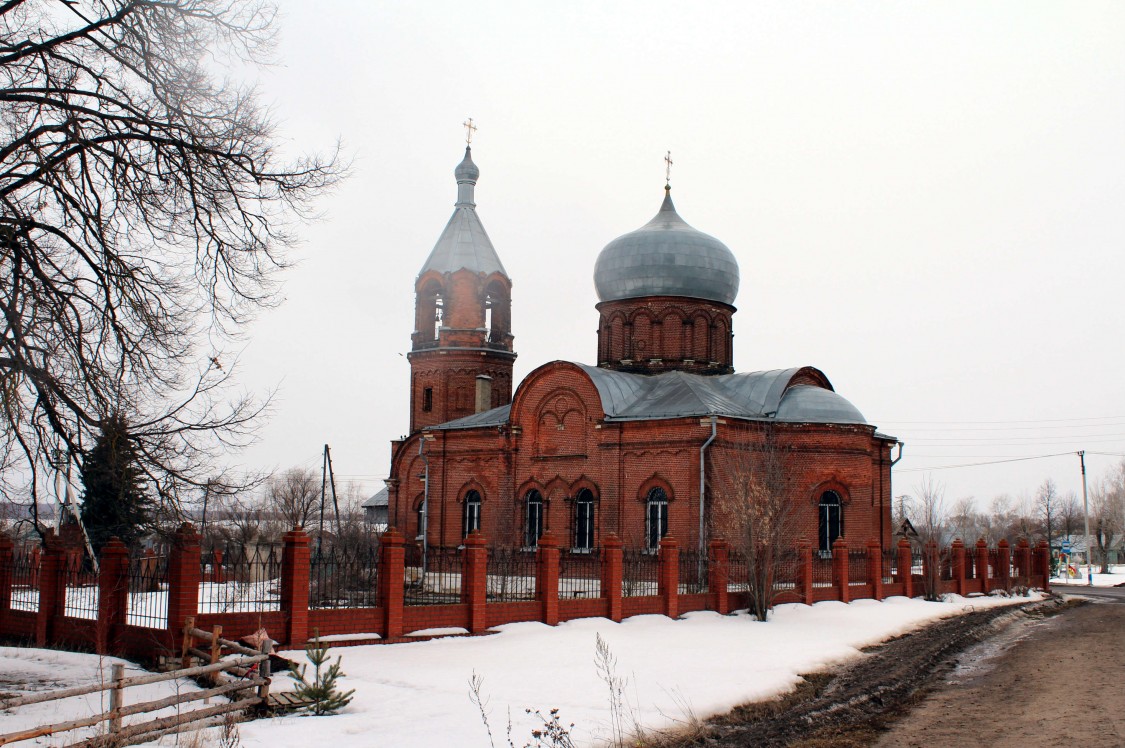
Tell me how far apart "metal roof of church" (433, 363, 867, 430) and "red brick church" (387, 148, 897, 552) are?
0.17ft

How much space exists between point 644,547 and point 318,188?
1437 centimetres

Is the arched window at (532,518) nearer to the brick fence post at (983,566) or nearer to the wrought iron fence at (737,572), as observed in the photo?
the wrought iron fence at (737,572)

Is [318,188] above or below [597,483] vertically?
above

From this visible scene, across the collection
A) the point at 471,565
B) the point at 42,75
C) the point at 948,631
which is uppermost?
the point at 42,75

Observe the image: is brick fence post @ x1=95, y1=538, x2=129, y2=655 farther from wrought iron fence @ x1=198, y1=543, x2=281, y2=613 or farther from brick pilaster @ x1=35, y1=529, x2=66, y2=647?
brick pilaster @ x1=35, y1=529, x2=66, y2=647

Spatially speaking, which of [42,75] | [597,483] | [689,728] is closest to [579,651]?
[689,728]

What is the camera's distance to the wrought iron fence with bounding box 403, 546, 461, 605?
16047 millimetres

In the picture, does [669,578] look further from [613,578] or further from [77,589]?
[77,589]

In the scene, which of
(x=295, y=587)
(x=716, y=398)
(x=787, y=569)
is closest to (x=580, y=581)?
(x=787, y=569)

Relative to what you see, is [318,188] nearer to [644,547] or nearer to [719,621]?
[719,621]

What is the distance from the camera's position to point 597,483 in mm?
24250

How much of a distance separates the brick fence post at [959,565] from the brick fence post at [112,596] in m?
18.9

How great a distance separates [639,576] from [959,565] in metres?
11.5

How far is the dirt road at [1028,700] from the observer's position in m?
8.84
